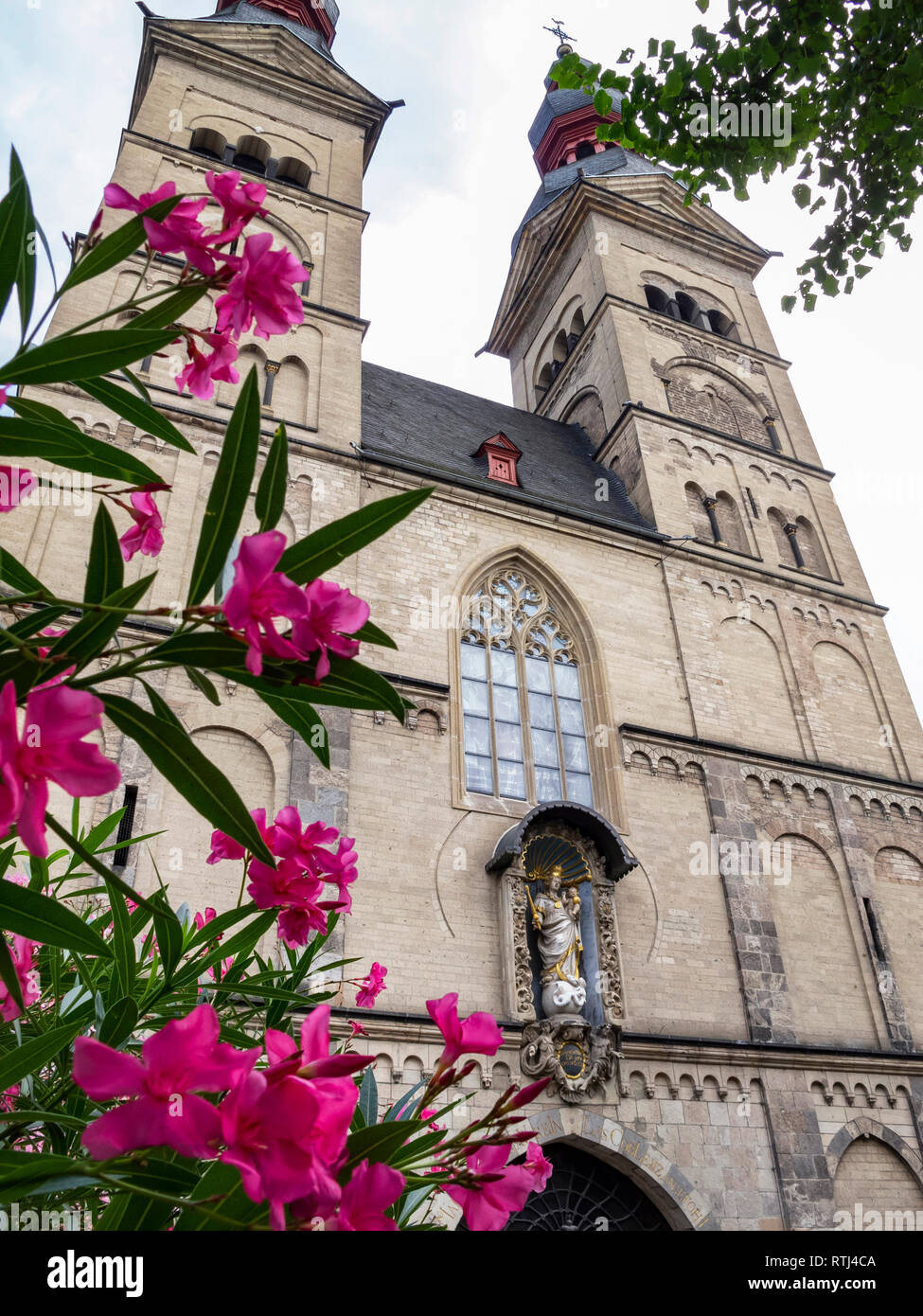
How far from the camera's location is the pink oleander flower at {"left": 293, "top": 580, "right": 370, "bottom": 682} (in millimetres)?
1002

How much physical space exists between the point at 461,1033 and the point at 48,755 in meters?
0.62

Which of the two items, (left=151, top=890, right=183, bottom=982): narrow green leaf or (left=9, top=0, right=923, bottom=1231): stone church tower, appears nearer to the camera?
(left=151, top=890, right=183, bottom=982): narrow green leaf

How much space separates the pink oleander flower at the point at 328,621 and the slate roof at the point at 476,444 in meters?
10.4

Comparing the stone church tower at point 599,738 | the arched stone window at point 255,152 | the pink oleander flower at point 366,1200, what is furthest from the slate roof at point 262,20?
the pink oleander flower at point 366,1200

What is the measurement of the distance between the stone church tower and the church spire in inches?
242

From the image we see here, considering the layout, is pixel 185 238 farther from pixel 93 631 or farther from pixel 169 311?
pixel 93 631

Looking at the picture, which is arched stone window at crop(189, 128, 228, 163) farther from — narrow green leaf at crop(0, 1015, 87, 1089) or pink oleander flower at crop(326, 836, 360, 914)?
narrow green leaf at crop(0, 1015, 87, 1089)

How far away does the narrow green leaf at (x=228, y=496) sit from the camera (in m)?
1.06

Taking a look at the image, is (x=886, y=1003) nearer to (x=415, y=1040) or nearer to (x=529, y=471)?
(x=415, y=1040)

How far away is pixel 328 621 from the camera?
3.35 ft

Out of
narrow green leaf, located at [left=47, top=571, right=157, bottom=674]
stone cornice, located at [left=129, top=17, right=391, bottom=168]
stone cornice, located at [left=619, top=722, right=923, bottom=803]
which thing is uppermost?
stone cornice, located at [left=129, top=17, right=391, bottom=168]

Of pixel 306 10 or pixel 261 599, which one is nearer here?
pixel 261 599
